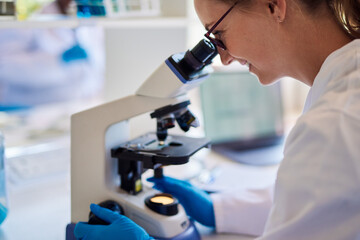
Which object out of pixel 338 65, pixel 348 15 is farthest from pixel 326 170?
pixel 348 15

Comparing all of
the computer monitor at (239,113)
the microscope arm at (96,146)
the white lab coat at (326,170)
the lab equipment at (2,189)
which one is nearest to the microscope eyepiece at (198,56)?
the microscope arm at (96,146)

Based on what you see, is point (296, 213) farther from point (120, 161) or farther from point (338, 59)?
point (120, 161)

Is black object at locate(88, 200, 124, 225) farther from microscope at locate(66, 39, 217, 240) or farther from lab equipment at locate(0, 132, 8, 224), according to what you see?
lab equipment at locate(0, 132, 8, 224)

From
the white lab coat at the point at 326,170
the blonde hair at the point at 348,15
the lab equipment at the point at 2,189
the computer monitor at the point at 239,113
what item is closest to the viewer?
the white lab coat at the point at 326,170

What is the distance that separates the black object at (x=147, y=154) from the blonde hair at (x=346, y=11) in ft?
1.65

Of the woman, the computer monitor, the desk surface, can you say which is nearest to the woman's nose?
the woman

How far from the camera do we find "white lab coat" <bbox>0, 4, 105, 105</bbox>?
2297mm

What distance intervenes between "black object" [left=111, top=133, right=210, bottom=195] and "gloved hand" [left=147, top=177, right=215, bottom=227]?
115 mm

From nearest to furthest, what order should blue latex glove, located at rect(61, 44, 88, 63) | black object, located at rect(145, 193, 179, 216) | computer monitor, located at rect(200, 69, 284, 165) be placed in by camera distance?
black object, located at rect(145, 193, 179, 216), blue latex glove, located at rect(61, 44, 88, 63), computer monitor, located at rect(200, 69, 284, 165)

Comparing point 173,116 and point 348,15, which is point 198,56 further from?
point 348,15

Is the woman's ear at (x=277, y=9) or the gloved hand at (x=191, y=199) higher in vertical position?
the woman's ear at (x=277, y=9)

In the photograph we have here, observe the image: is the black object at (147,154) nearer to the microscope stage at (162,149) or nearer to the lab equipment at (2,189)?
the microscope stage at (162,149)

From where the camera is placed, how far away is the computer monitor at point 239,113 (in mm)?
1973

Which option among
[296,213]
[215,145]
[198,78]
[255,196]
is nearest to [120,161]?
[198,78]
